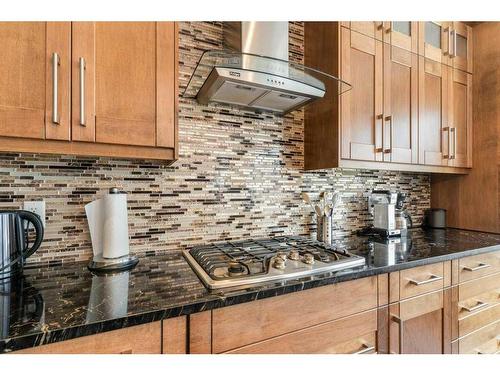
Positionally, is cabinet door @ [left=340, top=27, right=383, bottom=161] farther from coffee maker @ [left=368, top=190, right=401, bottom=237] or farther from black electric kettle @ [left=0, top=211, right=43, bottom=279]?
black electric kettle @ [left=0, top=211, right=43, bottom=279]

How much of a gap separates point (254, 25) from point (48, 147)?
1.03 meters

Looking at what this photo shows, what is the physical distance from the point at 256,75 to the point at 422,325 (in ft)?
4.34

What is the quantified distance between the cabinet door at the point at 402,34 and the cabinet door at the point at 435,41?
0.06 meters

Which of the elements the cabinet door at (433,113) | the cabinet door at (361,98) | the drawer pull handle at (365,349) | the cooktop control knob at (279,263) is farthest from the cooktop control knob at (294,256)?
the cabinet door at (433,113)

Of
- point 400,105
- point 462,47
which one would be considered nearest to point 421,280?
point 400,105

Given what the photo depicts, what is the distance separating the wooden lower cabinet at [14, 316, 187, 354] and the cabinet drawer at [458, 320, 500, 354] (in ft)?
4.60

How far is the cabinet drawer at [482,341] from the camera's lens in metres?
1.37

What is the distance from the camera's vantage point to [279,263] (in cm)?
103

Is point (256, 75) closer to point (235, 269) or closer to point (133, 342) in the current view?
point (235, 269)

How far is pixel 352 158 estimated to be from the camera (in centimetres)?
148

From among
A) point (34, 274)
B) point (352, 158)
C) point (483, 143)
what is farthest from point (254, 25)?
point (483, 143)

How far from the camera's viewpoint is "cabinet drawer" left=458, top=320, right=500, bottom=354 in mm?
1366

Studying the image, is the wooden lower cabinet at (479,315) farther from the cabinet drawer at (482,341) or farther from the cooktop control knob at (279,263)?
the cooktop control knob at (279,263)

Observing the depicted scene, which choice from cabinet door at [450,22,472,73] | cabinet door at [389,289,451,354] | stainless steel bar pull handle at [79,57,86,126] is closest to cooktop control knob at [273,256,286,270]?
cabinet door at [389,289,451,354]
